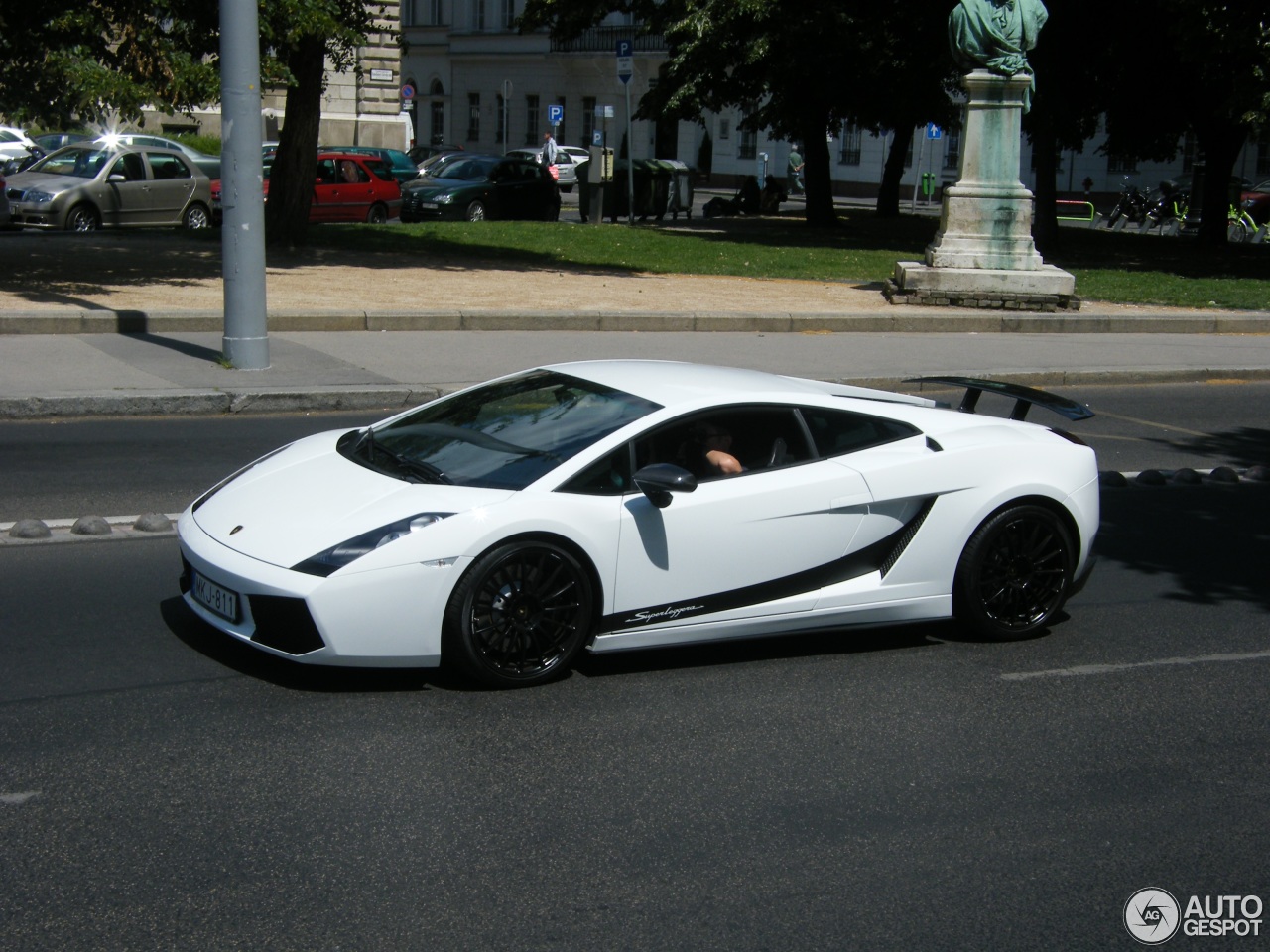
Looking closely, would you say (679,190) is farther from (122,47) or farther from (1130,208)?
(122,47)

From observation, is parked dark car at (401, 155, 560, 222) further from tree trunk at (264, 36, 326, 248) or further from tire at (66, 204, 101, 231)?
tree trunk at (264, 36, 326, 248)

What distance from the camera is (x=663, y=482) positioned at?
5.62 metres

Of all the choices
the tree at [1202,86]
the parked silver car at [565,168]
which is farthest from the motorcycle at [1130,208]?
the parked silver car at [565,168]

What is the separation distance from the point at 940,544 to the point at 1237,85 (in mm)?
21780

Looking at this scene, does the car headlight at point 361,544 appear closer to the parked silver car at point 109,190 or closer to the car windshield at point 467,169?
the parked silver car at point 109,190

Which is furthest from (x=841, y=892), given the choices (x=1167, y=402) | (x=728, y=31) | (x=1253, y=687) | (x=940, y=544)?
(x=728, y=31)

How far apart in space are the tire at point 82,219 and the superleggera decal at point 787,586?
23.3 meters

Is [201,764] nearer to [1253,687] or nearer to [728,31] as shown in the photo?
[1253,687]

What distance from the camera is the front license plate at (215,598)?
18.0ft

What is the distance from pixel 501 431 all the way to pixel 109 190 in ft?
75.5

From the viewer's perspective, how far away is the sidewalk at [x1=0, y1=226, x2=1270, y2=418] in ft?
40.0

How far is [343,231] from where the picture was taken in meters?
25.7

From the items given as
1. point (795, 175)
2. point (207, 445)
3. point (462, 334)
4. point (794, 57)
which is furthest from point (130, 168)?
point (795, 175)

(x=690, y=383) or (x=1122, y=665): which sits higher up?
(x=690, y=383)
